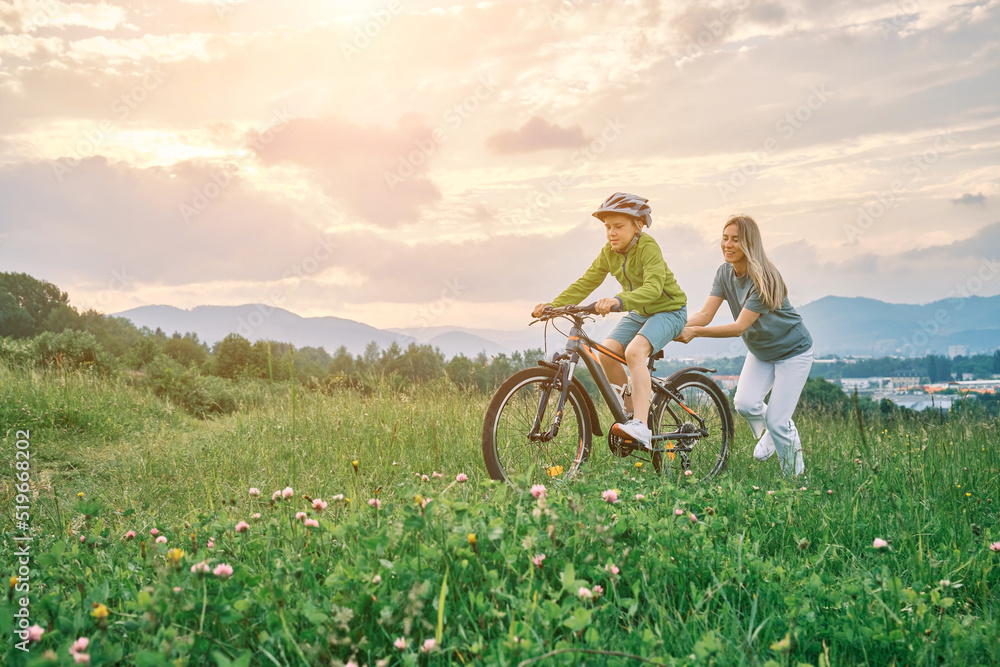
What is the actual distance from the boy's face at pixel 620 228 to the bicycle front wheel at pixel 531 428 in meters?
1.31

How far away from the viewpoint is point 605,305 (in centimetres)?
495

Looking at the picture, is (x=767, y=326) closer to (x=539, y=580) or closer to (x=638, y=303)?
(x=638, y=303)

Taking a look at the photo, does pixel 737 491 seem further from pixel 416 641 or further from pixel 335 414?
pixel 335 414

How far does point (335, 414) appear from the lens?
23.9 feet

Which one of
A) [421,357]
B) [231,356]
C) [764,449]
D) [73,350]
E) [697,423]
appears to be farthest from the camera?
[231,356]

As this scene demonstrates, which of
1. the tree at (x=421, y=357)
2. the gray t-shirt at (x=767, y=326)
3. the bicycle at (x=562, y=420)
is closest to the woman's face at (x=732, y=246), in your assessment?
the gray t-shirt at (x=767, y=326)

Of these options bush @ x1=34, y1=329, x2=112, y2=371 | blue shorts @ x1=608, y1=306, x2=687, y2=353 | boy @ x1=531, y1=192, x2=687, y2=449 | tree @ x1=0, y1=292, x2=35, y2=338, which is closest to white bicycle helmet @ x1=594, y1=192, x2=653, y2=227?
boy @ x1=531, y1=192, x2=687, y2=449

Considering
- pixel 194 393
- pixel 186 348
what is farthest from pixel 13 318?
pixel 194 393

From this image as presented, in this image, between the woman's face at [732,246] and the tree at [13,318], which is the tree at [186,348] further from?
the woman's face at [732,246]

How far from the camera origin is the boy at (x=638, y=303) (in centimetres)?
521

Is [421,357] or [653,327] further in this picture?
[421,357]

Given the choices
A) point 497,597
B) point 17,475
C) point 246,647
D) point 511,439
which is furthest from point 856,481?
point 17,475

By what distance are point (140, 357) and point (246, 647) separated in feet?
75.8

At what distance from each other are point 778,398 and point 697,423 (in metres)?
0.78
